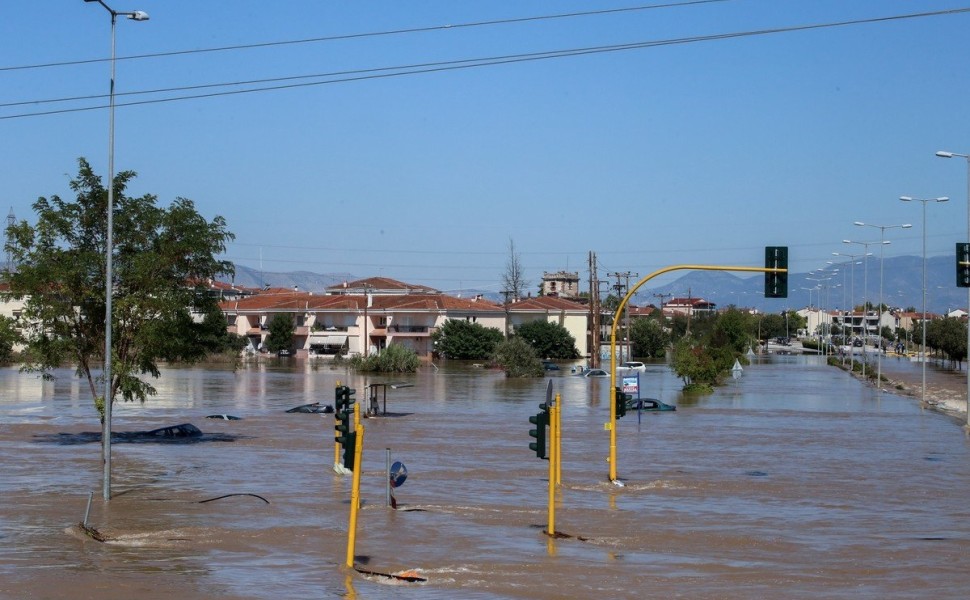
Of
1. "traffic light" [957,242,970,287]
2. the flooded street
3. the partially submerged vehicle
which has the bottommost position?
the flooded street

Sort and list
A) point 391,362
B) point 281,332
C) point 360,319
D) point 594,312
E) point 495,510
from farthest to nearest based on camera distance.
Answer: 1. point 281,332
2. point 360,319
3. point 594,312
4. point 391,362
5. point 495,510

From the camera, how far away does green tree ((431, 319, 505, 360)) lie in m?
117

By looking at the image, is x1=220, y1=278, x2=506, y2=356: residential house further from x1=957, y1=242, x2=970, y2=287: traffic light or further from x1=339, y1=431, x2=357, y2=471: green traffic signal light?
x1=339, y1=431, x2=357, y2=471: green traffic signal light

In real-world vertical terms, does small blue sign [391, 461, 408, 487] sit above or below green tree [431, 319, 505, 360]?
below

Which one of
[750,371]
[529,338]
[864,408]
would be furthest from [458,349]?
[864,408]

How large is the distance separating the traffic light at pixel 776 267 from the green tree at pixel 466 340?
91.7 m

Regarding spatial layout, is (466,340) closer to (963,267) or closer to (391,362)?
(391,362)

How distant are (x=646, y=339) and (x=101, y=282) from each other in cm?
10307

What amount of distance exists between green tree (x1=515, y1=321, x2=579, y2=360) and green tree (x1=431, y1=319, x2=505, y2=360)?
4.11m

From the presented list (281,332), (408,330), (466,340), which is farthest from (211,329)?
(281,332)

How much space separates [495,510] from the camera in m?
24.7

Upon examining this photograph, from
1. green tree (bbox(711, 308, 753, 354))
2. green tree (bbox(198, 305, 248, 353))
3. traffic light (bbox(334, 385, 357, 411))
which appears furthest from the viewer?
green tree (bbox(711, 308, 753, 354))

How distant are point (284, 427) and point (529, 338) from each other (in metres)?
75.6

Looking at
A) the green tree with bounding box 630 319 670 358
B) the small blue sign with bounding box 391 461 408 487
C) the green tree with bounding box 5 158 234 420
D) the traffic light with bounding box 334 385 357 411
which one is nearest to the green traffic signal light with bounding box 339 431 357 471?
the traffic light with bounding box 334 385 357 411
